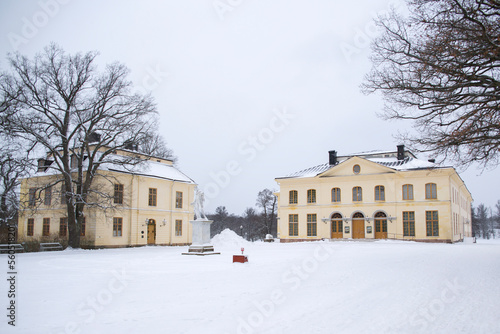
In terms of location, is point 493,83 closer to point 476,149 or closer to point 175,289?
point 476,149

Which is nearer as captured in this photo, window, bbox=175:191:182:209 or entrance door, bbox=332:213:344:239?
window, bbox=175:191:182:209

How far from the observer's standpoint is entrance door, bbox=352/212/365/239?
42.3 metres

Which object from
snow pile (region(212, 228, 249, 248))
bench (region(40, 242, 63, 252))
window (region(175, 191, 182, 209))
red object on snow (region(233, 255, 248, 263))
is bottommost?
snow pile (region(212, 228, 249, 248))

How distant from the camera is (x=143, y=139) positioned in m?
30.6

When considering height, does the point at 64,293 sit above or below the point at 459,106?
below

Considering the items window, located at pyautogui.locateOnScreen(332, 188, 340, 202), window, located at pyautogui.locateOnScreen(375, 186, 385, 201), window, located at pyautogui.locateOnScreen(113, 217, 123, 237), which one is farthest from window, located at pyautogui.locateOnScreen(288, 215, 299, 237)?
window, located at pyautogui.locateOnScreen(113, 217, 123, 237)

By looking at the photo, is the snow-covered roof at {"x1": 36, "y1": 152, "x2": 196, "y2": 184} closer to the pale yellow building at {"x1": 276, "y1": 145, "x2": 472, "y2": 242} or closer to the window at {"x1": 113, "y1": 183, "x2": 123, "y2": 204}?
the window at {"x1": 113, "y1": 183, "x2": 123, "y2": 204}

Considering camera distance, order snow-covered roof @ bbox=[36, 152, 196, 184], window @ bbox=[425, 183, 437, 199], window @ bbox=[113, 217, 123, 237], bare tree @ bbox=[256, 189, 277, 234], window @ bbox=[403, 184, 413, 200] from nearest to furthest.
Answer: snow-covered roof @ bbox=[36, 152, 196, 184] < window @ bbox=[113, 217, 123, 237] < window @ bbox=[425, 183, 437, 199] < window @ bbox=[403, 184, 413, 200] < bare tree @ bbox=[256, 189, 277, 234]

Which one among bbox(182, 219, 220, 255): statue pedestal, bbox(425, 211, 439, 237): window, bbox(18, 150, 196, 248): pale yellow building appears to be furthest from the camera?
bbox(425, 211, 439, 237): window

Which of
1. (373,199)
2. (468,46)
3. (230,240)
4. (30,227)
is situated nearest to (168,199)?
(230,240)

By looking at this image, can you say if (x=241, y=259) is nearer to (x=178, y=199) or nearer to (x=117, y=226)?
(x=117, y=226)

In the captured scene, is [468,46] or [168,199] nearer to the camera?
[468,46]

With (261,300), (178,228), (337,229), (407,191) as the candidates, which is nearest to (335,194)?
(337,229)

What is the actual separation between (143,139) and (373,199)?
23609mm
